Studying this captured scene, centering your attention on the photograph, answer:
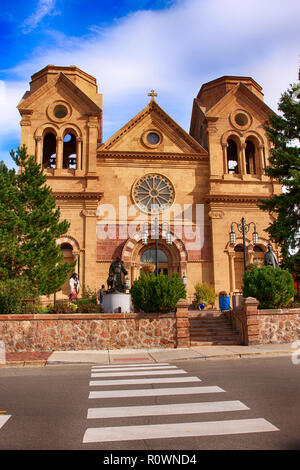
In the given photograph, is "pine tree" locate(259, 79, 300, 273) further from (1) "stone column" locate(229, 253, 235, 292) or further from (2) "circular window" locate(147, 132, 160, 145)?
(2) "circular window" locate(147, 132, 160, 145)

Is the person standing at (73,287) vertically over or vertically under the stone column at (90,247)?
under

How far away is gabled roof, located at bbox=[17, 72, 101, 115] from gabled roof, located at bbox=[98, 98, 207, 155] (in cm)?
238

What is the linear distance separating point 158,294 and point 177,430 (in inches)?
427

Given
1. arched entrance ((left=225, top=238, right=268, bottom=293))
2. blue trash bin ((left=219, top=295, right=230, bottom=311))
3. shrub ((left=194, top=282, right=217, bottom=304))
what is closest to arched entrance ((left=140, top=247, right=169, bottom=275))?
shrub ((left=194, top=282, right=217, bottom=304))

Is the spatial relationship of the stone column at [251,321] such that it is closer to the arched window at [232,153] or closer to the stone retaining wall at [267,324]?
the stone retaining wall at [267,324]

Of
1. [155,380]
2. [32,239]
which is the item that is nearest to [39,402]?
[155,380]

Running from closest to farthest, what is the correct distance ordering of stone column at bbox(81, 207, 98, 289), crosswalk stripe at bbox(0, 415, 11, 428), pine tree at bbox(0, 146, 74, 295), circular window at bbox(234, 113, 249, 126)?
crosswalk stripe at bbox(0, 415, 11, 428)
pine tree at bbox(0, 146, 74, 295)
stone column at bbox(81, 207, 98, 289)
circular window at bbox(234, 113, 249, 126)

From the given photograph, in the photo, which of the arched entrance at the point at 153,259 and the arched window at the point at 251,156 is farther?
the arched window at the point at 251,156

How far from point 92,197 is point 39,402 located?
2159 cm

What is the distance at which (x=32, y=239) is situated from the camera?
1995 cm

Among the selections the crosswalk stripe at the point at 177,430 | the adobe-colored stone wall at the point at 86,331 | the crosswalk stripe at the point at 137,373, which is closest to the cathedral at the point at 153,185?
the adobe-colored stone wall at the point at 86,331

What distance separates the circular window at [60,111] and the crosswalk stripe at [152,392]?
84.8ft

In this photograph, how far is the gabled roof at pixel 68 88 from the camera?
95.7 ft

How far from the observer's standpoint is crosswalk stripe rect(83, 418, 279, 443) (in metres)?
4.84
